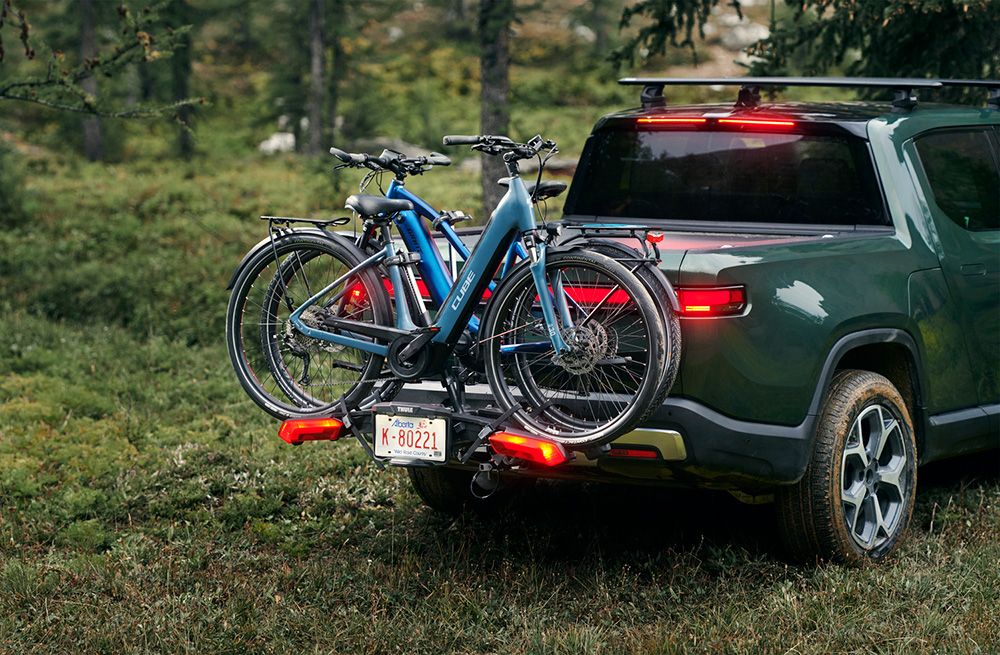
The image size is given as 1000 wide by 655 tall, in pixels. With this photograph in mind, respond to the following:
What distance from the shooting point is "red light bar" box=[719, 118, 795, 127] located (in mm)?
6004

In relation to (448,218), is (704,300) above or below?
below

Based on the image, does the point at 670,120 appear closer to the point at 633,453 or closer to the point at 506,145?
the point at 506,145

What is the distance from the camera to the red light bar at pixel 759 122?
236 inches

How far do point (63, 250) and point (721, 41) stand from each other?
3991 centimetres

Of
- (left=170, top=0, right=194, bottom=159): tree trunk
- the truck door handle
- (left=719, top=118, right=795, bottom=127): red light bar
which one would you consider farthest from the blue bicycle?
(left=170, top=0, right=194, bottom=159): tree trunk

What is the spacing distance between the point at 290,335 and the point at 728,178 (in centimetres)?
226

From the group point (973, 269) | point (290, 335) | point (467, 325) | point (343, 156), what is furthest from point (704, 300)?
point (973, 269)

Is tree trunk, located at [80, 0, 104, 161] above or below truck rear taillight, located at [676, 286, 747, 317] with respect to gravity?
below

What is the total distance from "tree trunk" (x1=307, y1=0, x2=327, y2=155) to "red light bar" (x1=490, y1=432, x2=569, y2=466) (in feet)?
90.4

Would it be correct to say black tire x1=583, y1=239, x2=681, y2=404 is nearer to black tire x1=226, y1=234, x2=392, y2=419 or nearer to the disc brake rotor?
the disc brake rotor

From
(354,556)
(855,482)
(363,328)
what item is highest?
(363,328)

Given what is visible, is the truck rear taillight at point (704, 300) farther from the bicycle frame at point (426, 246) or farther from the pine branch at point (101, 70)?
the pine branch at point (101, 70)

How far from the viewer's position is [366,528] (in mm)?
6266

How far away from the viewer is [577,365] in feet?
15.5
